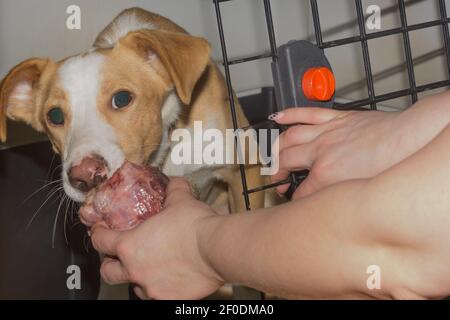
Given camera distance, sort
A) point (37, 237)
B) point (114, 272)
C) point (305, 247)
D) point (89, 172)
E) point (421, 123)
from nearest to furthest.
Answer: point (305, 247) → point (421, 123) → point (114, 272) → point (89, 172) → point (37, 237)

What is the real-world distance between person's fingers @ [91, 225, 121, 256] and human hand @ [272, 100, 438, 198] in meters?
0.36

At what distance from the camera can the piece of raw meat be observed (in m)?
1.31

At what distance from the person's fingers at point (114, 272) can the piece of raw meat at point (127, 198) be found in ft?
0.26

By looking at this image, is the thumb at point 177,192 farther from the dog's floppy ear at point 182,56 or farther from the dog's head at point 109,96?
the dog's floppy ear at point 182,56

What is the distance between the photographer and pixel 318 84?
131cm

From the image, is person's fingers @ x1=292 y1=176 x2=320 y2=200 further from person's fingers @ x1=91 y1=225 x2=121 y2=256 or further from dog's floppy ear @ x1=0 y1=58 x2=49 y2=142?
dog's floppy ear @ x1=0 y1=58 x2=49 y2=142

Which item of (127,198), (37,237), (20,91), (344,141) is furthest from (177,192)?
(37,237)

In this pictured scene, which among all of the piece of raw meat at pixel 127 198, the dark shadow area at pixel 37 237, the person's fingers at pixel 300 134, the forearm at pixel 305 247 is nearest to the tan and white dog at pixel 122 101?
the piece of raw meat at pixel 127 198

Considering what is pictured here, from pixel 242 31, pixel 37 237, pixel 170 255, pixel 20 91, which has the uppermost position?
pixel 242 31

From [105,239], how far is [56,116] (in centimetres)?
59

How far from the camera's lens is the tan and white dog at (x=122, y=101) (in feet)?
5.24

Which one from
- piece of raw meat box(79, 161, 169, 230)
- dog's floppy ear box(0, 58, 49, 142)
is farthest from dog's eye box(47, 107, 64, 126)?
piece of raw meat box(79, 161, 169, 230)

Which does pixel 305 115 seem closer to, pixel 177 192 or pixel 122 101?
pixel 177 192
